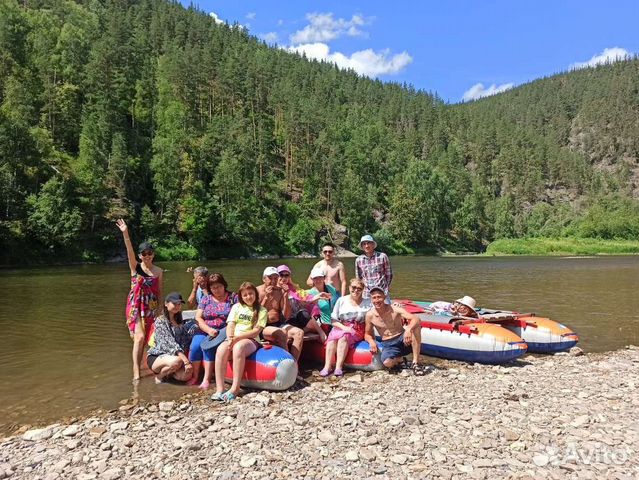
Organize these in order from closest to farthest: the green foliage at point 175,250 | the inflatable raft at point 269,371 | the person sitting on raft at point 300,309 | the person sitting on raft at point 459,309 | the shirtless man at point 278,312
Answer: the inflatable raft at point 269,371 < the shirtless man at point 278,312 < the person sitting on raft at point 300,309 < the person sitting on raft at point 459,309 < the green foliage at point 175,250

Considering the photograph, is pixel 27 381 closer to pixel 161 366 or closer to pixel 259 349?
pixel 161 366

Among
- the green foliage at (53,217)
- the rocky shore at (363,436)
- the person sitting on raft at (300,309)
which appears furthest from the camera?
the green foliage at (53,217)

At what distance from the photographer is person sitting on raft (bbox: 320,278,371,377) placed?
8383 millimetres

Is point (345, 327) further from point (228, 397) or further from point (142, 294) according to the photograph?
point (142, 294)

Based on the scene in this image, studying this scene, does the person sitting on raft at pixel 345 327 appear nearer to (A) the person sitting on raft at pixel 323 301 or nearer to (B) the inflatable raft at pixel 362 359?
(B) the inflatable raft at pixel 362 359

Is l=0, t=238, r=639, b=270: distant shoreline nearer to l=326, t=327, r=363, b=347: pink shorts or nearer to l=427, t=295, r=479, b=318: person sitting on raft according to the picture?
l=427, t=295, r=479, b=318: person sitting on raft

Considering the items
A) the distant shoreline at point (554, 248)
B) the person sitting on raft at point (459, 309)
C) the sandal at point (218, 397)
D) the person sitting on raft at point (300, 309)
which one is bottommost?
the distant shoreline at point (554, 248)

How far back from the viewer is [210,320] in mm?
7797

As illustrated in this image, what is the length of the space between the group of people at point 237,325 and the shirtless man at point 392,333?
0.02m

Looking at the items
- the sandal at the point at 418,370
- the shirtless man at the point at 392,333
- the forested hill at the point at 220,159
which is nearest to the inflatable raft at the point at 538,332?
the sandal at the point at 418,370

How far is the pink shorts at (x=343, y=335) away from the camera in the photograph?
8.39 meters

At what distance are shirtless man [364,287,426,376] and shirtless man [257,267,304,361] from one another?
1.25 m

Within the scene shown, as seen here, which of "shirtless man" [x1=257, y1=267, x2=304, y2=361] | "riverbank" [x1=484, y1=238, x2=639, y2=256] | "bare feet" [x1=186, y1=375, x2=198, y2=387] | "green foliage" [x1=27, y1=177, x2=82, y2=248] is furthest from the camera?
"riverbank" [x1=484, y1=238, x2=639, y2=256]

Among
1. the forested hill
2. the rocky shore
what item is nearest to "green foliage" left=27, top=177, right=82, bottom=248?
the forested hill
